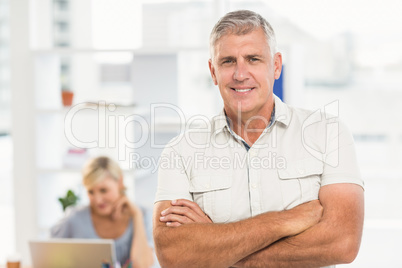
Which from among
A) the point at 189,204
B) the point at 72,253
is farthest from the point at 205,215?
the point at 72,253

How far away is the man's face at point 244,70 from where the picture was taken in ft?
→ 5.33

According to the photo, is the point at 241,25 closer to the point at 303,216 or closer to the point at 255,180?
the point at 255,180

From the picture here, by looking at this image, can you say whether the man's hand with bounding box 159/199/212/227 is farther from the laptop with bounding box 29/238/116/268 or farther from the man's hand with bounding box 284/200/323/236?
the laptop with bounding box 29/238/116/268

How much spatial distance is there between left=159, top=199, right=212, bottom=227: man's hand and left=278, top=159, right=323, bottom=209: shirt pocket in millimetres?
253

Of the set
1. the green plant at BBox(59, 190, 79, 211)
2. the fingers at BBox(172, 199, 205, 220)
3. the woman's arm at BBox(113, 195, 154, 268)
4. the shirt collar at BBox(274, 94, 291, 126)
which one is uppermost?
the shirt collar at BBox(274, 94, 291, 126)

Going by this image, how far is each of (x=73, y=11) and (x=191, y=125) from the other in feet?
8.76

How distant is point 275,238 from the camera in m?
1.56

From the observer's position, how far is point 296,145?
1.69 m

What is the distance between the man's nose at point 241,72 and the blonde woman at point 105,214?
1.94 metres

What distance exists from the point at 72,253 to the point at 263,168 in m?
1.27

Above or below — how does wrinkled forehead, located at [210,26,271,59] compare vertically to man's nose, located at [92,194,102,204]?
above

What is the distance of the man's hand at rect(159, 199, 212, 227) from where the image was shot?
5.29 ft

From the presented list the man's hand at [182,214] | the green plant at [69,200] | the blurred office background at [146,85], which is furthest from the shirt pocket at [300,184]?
the green plant at [69,200]

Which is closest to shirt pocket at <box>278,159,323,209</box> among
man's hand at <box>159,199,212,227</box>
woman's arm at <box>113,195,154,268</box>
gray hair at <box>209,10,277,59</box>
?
man's hand at <box>159,199,212,227</box>
